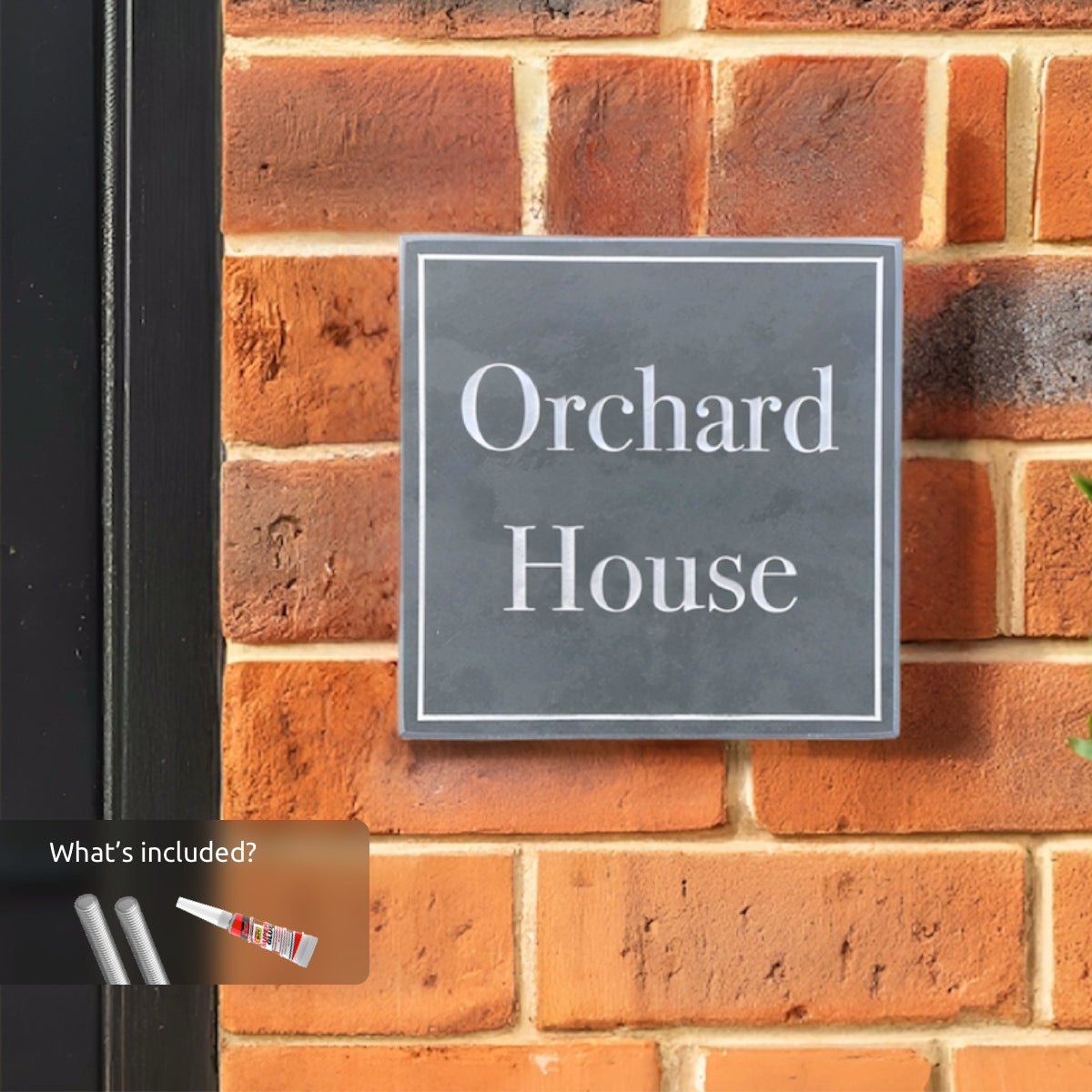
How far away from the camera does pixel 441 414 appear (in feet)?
1.61

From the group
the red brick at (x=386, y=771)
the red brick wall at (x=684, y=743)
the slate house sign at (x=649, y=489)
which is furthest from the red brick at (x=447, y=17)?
the red brick at (x=386, y=771)

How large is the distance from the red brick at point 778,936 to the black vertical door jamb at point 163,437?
203 millimetres

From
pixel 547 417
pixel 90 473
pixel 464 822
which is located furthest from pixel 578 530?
pixel 90 473

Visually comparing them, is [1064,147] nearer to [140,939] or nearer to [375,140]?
[375,140]

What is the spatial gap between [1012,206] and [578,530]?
28cm

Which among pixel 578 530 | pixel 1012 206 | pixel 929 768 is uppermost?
pixel 1012 206

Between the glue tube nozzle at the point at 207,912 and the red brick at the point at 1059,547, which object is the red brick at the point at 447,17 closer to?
the red brick at the point at 1059,547

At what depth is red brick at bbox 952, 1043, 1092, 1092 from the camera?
51 cm

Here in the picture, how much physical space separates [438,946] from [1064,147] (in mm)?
520

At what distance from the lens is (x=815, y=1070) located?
20.2 inches

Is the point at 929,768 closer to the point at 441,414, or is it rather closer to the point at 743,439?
the point at 743,439

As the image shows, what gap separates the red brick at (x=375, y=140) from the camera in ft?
1.64

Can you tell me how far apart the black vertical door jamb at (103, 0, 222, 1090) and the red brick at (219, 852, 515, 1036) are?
0.10 m

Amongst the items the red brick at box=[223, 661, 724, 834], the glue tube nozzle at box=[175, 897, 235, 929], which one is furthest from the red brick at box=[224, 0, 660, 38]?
the glue tube nozzle at box=[175, 897, 235, 929]
